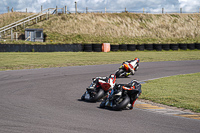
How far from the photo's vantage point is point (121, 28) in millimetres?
56344

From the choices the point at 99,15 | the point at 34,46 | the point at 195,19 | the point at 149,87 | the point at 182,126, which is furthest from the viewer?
the point at 195,19

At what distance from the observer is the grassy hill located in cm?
4972

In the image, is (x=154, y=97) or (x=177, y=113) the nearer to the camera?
(x=177, y=113)

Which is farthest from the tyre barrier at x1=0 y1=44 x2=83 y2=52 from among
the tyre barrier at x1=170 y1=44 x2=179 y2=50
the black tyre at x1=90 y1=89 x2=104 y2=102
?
the black tyre at x1=90 y1=89 x2=104 y2=102

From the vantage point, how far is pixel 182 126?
214 inches

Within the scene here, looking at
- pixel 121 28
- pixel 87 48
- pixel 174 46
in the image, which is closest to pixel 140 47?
pixel 174 46

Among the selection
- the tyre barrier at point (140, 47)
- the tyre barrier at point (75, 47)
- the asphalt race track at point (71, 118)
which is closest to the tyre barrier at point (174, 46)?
the tyre barrier at point (75, 47)

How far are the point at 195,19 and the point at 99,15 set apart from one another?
24178 mm

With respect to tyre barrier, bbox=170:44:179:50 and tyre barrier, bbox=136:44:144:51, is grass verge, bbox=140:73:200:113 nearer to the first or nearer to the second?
tyre barrier, bbox=136:44:144:51

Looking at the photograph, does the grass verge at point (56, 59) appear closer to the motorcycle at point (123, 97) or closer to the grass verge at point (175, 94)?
the grass verge at point (175, 94)

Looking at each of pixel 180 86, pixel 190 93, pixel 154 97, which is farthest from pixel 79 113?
pixel 180 86

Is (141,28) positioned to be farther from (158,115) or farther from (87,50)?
(158,115)

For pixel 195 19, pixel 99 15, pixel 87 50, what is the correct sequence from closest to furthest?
1. pixel 87 50
2. pixel 99 15
3. pixel 195 19

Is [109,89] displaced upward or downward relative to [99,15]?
downward
